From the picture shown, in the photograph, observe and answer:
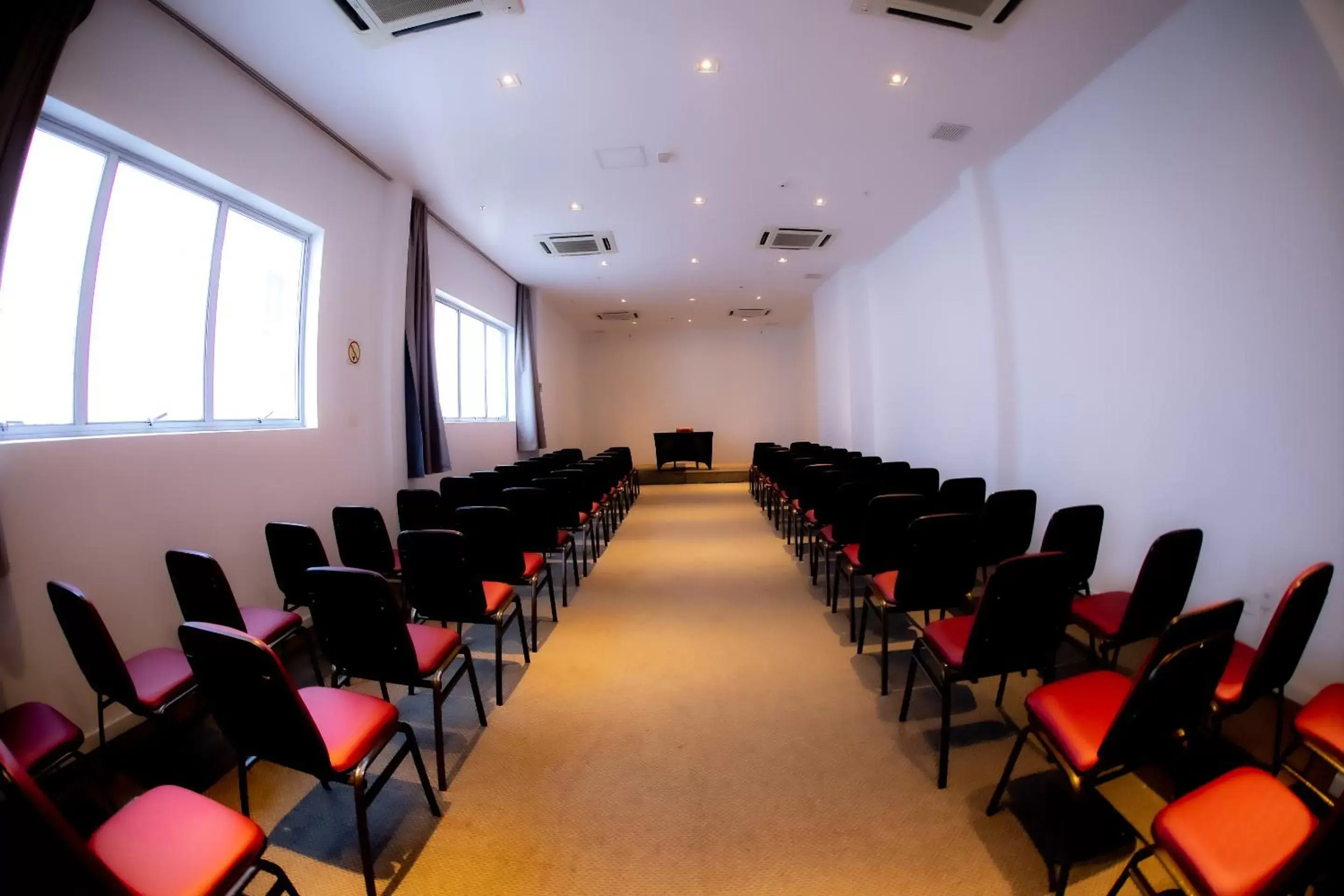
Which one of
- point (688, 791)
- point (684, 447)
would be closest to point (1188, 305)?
point (688, 791)

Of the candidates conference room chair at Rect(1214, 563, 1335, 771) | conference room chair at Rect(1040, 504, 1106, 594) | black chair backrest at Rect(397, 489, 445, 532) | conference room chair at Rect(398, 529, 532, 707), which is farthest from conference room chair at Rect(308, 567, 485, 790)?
conference room chair at Rect(1040, 504, 1106, 594)

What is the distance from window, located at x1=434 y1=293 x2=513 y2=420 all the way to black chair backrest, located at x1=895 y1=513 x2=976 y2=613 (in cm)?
465

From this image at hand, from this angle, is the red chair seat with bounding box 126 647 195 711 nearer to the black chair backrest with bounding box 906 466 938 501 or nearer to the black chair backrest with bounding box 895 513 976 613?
the black chair backrest with bounding box 895 513 976 613

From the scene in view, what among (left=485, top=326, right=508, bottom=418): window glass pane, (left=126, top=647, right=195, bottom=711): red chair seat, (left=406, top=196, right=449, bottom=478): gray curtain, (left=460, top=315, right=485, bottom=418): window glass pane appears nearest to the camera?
(left=126, top=647, right=195, bottom=711): red chair seat

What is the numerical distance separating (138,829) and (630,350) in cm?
1159

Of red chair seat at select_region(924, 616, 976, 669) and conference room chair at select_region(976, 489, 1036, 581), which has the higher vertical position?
conference room chair at select_region(976, 489, 1036, 581)

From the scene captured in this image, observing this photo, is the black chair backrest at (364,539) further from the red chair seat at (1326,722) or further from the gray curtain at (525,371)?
the gray curtain at (525,371)

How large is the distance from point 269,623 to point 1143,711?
3401 mm

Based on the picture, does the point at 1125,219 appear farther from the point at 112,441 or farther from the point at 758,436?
the point at 758,436

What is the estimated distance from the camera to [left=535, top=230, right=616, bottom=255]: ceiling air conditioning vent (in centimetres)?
569

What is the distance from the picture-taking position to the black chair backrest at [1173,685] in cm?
123

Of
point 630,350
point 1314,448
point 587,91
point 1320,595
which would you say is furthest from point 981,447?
point 630,350

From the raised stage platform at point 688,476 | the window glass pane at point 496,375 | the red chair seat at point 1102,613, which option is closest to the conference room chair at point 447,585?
the red chair seat at point 1102,613

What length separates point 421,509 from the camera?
3340 mm
